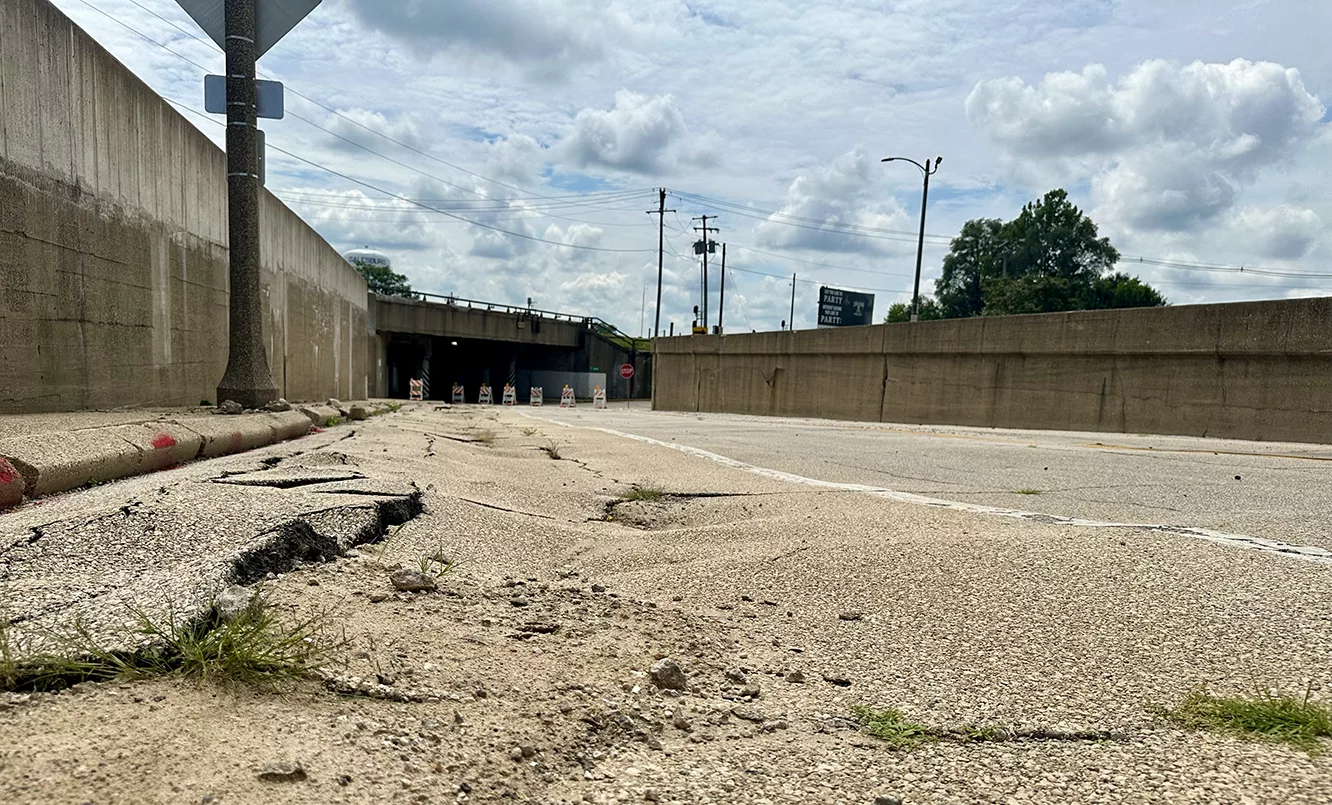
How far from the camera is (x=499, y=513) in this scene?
4605 millimetres

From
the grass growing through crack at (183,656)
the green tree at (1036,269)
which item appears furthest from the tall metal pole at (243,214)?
the green tree at (1036,269)

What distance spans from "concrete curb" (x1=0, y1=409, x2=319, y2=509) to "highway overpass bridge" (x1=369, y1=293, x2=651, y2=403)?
36.3 m

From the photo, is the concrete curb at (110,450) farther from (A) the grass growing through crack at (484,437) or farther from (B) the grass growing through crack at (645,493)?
(A) the grass growing through crack at (484,437)

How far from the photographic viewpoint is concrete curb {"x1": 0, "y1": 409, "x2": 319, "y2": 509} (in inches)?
148

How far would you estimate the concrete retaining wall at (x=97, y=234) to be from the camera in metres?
5.62

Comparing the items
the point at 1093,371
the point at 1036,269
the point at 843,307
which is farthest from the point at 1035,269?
the point at 1093,371

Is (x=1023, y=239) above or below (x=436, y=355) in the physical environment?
above

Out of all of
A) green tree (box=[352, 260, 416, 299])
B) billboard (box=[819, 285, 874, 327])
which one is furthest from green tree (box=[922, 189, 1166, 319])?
green tree (box=[352, 260, 416, 299])

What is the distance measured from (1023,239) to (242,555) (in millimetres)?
78810

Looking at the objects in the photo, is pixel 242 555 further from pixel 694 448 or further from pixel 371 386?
pixel 371 386

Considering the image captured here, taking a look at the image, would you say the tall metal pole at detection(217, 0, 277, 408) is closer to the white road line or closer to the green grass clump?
the white road line

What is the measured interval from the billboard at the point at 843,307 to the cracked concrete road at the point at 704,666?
50.5 meters

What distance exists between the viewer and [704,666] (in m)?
2.45

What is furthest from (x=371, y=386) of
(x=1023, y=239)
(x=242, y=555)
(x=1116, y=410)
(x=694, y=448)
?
(x=1023, y=239)
